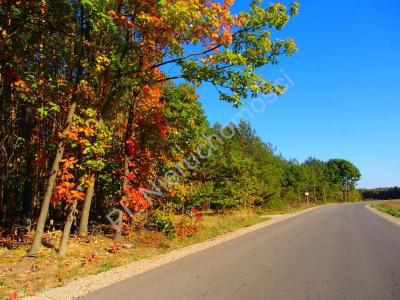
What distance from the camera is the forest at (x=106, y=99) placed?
1121 cm

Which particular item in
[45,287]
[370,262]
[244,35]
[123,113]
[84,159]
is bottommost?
[45,287]

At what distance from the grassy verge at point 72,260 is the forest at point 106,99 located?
1.83ft

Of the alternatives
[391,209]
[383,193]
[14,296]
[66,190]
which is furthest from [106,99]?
[383,193]

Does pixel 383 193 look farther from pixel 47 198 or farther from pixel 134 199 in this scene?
pixel 47 198

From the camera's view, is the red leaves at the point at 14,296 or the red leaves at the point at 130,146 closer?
the red leaves at the point at 14,296

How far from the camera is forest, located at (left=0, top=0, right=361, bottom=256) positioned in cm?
1121

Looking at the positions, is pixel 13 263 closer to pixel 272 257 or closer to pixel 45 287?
pixel 45 287

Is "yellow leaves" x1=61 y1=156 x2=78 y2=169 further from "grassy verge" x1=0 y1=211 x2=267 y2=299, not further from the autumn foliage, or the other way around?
"grassy verge" x1=0 y1=211 x2=267 y2=299

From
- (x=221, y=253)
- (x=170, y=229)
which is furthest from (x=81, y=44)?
(x=170, y=229)

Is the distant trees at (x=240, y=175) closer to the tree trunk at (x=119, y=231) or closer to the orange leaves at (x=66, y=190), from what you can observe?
the tree trunk at (x=119, y=231)

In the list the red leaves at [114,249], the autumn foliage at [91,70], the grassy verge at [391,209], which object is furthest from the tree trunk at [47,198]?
the grassy verge at [391,209]

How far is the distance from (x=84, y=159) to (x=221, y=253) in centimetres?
526

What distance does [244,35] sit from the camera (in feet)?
39.3

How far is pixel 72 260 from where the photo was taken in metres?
11.1
